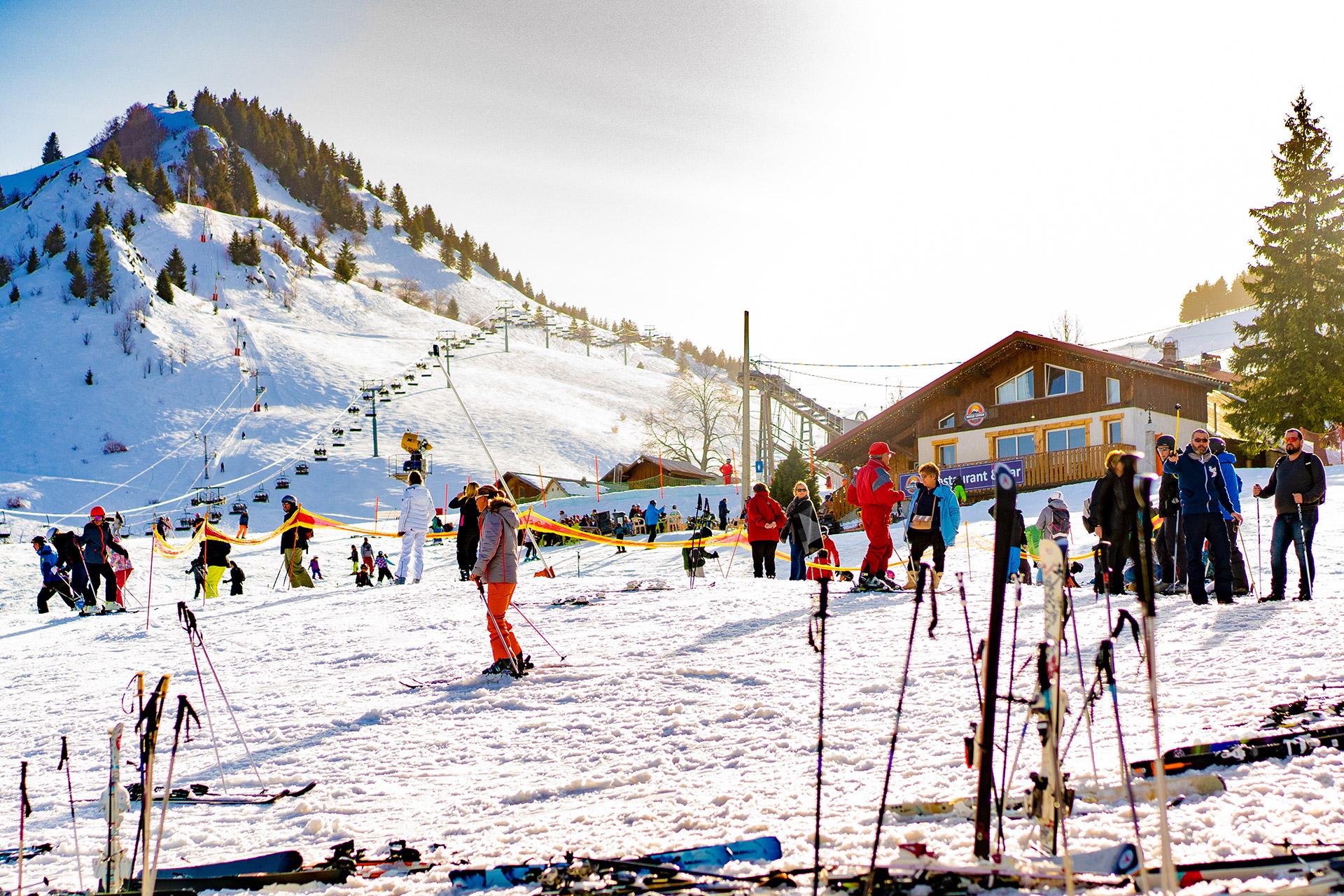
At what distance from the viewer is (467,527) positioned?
48.1 ft

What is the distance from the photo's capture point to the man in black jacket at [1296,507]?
9125 mm

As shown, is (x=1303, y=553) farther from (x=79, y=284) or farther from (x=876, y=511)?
(x=79, y=284)

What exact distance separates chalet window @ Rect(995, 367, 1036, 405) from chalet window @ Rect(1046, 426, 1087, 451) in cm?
161

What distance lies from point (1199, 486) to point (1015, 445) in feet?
96.9

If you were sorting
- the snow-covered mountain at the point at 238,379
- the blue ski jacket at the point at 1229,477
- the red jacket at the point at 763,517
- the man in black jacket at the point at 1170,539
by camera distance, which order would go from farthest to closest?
1. the snow-covered mountain at the point at 238,379
2. the red jacket at the point at 763,517
3. the man in black jacket at the point at 1170,539
4. the blue ski jacket at the point at 1229,477

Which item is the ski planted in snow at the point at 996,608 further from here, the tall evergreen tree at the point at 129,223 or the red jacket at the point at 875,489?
the tall evergreen tree at the point at 129,223

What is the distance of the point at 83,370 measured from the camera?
77062 mm

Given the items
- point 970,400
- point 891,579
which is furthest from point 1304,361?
point 891,579

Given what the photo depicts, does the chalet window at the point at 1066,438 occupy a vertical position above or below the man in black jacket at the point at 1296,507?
above

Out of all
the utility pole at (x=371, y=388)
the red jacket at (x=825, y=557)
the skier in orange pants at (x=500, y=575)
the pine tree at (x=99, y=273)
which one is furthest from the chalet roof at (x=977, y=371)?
the pine tree at (x=99, y=273)

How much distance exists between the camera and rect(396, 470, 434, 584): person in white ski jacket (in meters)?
15.4

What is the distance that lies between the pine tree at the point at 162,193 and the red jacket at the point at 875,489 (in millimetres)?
127602

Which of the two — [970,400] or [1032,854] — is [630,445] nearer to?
[970,400]

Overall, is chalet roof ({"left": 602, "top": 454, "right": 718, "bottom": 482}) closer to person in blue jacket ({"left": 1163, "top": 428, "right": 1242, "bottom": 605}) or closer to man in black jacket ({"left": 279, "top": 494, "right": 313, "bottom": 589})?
man in black jacket ({"left": 279, "top": 494, "right": 313, "bottom": 589})
